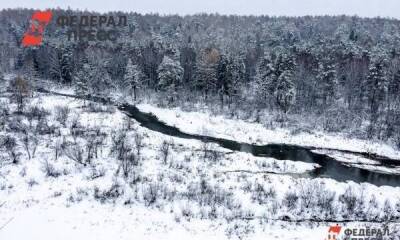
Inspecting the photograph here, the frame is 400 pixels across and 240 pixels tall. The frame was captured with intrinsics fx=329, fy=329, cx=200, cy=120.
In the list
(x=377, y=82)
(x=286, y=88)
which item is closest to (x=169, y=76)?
(x=286, y=88)

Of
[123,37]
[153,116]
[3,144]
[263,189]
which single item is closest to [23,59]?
[123,37]

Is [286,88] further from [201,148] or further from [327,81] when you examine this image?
[201,148]

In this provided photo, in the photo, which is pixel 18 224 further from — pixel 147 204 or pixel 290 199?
pixel 290 199

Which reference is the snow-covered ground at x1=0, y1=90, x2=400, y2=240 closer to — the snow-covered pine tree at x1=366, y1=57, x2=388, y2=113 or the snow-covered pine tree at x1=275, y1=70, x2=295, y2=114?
the snow-covered pine tree at x1=275, y1=70, x2=295, y2=114

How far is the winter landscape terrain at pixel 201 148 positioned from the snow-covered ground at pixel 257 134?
28 centimetres

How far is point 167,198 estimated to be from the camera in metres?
20.6

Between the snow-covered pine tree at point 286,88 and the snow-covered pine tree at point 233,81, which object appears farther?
the snow-covered pine tree at point 233,81

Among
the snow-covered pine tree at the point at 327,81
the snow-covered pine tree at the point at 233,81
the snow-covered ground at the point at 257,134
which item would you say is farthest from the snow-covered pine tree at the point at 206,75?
the snow-covered pine tree at the point at 327,81

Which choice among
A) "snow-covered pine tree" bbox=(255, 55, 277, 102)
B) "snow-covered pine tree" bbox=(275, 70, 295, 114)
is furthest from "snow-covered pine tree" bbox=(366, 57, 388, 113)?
"snow-covered pine tree" bbox=(255, 55, 277, 102)

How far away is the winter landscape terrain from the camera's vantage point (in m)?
18.0

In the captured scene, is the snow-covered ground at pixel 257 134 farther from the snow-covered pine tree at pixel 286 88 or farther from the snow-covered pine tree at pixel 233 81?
the snow-covered pine tree at pixel 233 81

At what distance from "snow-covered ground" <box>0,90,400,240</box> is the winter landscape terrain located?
0.10 m

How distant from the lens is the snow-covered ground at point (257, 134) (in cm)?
4062

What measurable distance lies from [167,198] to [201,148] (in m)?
15.7
